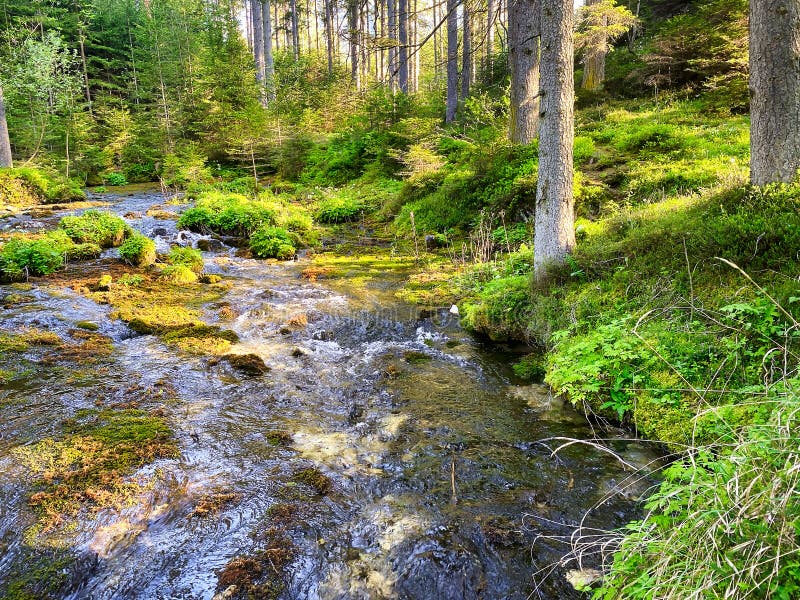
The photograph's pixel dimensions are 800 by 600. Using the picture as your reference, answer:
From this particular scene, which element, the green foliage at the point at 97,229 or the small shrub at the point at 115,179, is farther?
the small shrub at the point at 115,179

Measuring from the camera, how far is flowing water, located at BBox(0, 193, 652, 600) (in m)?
3.15

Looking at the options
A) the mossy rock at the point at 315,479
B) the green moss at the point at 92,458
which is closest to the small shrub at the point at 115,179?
the green moss at the point at 92,458

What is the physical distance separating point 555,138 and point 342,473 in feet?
16.3

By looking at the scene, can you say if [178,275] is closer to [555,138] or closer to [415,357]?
[415,357]

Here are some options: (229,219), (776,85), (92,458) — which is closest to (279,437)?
(92,458)

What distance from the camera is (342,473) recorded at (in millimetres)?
4211

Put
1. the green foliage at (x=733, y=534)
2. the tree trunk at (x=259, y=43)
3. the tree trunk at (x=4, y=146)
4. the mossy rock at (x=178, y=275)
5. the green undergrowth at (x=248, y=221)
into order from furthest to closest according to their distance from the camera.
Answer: the tree trunk at (x=259, y=43) < the tree trunk at (x=4, y=146) < the green undergrowth at (x=248, y=221) < the mossy rock at (x=178, y=275) < the green foliage at (x=733, y=534)

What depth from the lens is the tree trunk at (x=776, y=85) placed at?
4871 millimetres

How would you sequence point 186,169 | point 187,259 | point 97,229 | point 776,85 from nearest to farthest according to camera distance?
1. point 776,85
2. point 187,259
3. point 97,229
4. point 186,169

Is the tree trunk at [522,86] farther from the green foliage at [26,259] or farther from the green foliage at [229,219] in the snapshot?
the green foliage at [26,259]

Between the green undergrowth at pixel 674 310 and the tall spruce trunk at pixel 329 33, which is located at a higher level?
the tall spruce trunk at pixel 329 33

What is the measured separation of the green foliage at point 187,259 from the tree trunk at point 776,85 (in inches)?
419

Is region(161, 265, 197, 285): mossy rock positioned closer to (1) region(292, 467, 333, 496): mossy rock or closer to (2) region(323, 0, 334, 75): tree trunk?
(1) region(292, 467, 333, 496): mossy rock

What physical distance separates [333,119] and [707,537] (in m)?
27.7
